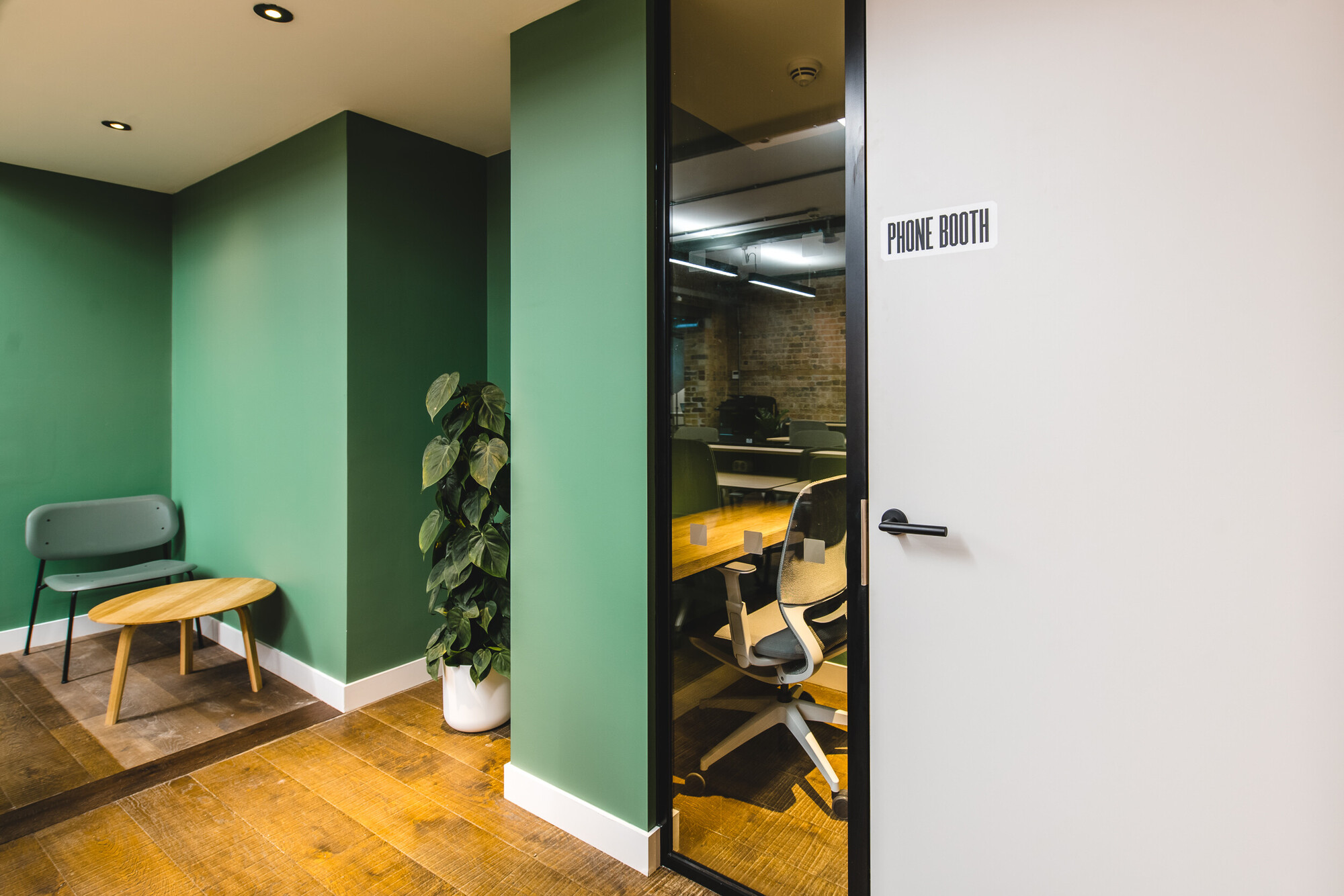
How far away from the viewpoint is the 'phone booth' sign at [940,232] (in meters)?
1.37

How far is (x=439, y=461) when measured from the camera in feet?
8.66

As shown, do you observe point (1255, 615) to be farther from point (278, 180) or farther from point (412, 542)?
point (278, 180)

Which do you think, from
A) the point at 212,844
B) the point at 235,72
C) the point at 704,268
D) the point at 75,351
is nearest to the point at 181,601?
the point at 212,844

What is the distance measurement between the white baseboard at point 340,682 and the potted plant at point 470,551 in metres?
0.50

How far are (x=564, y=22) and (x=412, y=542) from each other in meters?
2.35

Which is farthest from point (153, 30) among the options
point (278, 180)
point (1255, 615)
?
point (1255, 615)

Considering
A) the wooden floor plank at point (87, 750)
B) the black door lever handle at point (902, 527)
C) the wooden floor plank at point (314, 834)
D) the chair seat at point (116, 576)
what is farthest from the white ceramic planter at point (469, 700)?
the chair seat at point (116, 576)

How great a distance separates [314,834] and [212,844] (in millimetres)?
299

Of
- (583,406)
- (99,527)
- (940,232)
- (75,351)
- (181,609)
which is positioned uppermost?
(75,351)

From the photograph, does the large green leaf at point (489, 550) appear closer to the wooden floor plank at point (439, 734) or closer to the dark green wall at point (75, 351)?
the wooden floor plank at point (439, 734)

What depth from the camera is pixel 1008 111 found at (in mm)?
1342

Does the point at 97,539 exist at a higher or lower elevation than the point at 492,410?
lower

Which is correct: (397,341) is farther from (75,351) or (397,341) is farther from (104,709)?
(75,351)

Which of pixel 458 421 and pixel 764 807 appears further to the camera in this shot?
pixel 458 421
